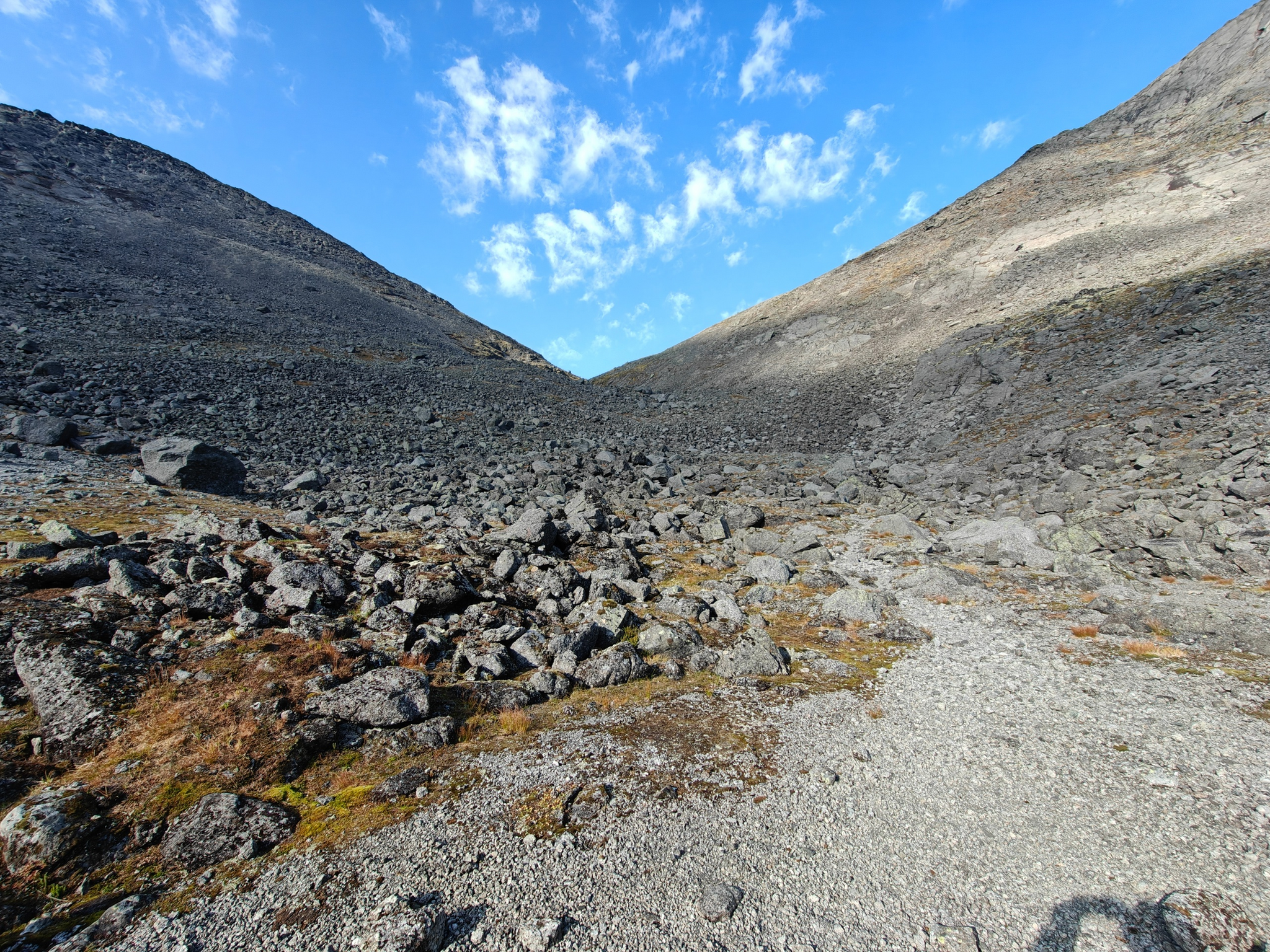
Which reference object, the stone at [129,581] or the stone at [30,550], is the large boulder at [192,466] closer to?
the stone at [30,550]

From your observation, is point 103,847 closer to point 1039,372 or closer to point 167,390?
point 167,390

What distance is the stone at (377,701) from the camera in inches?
271

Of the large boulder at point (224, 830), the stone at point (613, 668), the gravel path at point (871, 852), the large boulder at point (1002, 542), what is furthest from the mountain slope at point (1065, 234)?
the large boulder at point (224, 830)

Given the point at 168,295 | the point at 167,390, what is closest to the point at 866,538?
the point at 167,390

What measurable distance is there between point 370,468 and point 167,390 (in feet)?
34.5

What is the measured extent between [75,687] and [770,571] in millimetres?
12659

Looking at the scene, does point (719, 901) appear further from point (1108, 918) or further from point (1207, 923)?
point (1207, 923)

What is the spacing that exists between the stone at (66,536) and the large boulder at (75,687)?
3.15 m

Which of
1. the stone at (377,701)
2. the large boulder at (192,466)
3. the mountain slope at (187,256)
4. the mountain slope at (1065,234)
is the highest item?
the mountain slope at (187,256)

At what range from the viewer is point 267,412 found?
23.9 m

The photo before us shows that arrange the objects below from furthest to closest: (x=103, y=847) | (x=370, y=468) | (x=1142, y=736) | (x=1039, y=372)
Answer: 1. (x=1039, y=372)
2. (x=370, y=468)
3. (x=1142, y=736)
4. (x=103, y=847)

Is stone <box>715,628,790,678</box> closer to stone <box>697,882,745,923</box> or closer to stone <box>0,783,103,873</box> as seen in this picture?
stone <box>697,882,745,923</box>

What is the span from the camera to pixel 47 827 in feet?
15.6

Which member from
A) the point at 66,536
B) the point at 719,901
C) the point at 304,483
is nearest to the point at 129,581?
the point at 66,536
